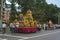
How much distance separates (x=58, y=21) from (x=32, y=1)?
153ft

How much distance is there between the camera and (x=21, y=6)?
48.7 meters

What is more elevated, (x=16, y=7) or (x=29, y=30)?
(x=16, y=7)

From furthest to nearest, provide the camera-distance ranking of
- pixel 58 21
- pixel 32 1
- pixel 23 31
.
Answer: pixel 58 21 → pixel 32 1 → pixel 23 31

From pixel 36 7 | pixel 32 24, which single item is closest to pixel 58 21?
pixel 36 7

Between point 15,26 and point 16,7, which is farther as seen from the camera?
point 16,7

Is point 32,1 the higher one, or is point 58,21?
point 32,1

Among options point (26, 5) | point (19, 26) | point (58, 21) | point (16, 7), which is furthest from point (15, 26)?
point (58, 21)

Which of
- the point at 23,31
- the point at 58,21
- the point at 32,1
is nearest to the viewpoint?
the point at 23,31

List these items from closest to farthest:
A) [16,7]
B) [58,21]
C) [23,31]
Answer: [23,31], [16,7], [58,21]

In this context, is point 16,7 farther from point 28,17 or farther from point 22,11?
point 28,17

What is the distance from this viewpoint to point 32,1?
4681 cm

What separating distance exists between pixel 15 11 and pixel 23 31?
1819 cm

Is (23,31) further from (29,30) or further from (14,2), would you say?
(14,2)

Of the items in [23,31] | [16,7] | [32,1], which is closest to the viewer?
[23,31]
